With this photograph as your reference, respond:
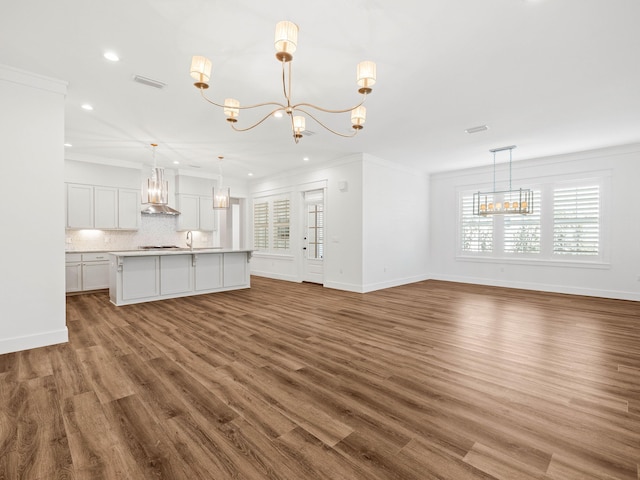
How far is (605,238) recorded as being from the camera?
6.25 metres

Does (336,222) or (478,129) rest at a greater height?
(478,129)

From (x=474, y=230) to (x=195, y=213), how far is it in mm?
7664

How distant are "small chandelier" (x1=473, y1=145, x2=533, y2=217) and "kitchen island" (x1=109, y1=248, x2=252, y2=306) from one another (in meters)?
5.60

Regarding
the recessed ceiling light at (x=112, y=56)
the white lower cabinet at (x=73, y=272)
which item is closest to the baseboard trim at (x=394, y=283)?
the recessed ceiling light at (x=112, y=56)

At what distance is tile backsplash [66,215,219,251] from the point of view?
23.4 ft

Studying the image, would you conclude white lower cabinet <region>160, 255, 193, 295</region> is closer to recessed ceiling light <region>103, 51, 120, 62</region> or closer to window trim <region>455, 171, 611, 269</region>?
recessed ceiling light <region>103, 51, 120, 62</region>

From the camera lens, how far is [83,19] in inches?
99.4

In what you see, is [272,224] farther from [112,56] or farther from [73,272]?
[112,56]

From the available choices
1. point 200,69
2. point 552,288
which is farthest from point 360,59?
point 552,288

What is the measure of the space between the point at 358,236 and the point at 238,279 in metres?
2.99

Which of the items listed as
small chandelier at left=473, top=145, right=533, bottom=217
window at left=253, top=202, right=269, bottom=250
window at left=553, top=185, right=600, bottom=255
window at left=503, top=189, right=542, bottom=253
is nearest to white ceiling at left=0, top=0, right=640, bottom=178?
window at left=553, top=185, right=600, bottom=255

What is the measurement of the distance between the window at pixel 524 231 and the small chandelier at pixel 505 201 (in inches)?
6.4

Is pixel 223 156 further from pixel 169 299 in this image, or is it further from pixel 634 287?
pixel 634 287

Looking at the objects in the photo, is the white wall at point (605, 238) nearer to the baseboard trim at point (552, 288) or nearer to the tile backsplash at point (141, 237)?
the baseboard trim at point (552, 288)
